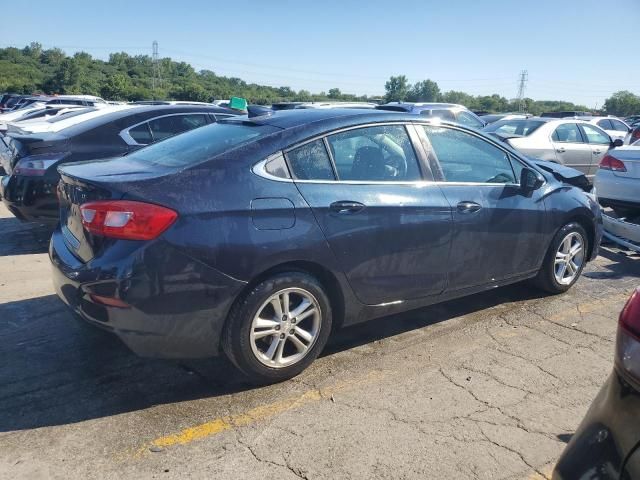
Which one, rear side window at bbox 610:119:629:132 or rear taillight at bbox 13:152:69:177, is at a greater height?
rear side window at bbox 610:119:629:132

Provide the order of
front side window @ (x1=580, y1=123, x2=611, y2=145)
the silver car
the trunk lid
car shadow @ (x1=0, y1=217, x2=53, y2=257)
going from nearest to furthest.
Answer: the trunk lid, car shadow @ (x1=0, y1=217, x2=53, y2=257), the silver car, front side window @ (x1=580, y1=123, x2=611, y2=145)

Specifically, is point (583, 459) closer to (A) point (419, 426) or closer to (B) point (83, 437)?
(A) point (419, 426)

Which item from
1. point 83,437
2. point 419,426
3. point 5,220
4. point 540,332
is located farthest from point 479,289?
point 5,220

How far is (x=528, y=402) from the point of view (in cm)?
325

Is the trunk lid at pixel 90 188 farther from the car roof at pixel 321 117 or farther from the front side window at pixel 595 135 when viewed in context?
the front side window at pixel 595 135

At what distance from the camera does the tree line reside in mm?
56688

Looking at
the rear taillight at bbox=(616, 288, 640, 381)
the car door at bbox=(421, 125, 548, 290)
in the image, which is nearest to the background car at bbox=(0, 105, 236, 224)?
the car door at bbox=(421, 125, 548, 290)

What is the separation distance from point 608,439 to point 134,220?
2347 mm

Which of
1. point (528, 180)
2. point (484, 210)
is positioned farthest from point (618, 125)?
point (484, 210)

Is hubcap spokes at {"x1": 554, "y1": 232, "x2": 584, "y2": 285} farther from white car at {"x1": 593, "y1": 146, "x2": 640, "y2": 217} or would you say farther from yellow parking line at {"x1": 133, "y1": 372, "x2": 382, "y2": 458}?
yellow parking line at {"x1": 133, "y1": 372, "x2": 382, "y2": 458}

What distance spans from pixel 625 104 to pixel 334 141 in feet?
A: 254

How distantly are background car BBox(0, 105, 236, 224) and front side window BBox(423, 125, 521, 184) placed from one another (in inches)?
131

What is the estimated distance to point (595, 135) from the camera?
1140 cm

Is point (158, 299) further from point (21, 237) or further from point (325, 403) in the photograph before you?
point (21, 237)
